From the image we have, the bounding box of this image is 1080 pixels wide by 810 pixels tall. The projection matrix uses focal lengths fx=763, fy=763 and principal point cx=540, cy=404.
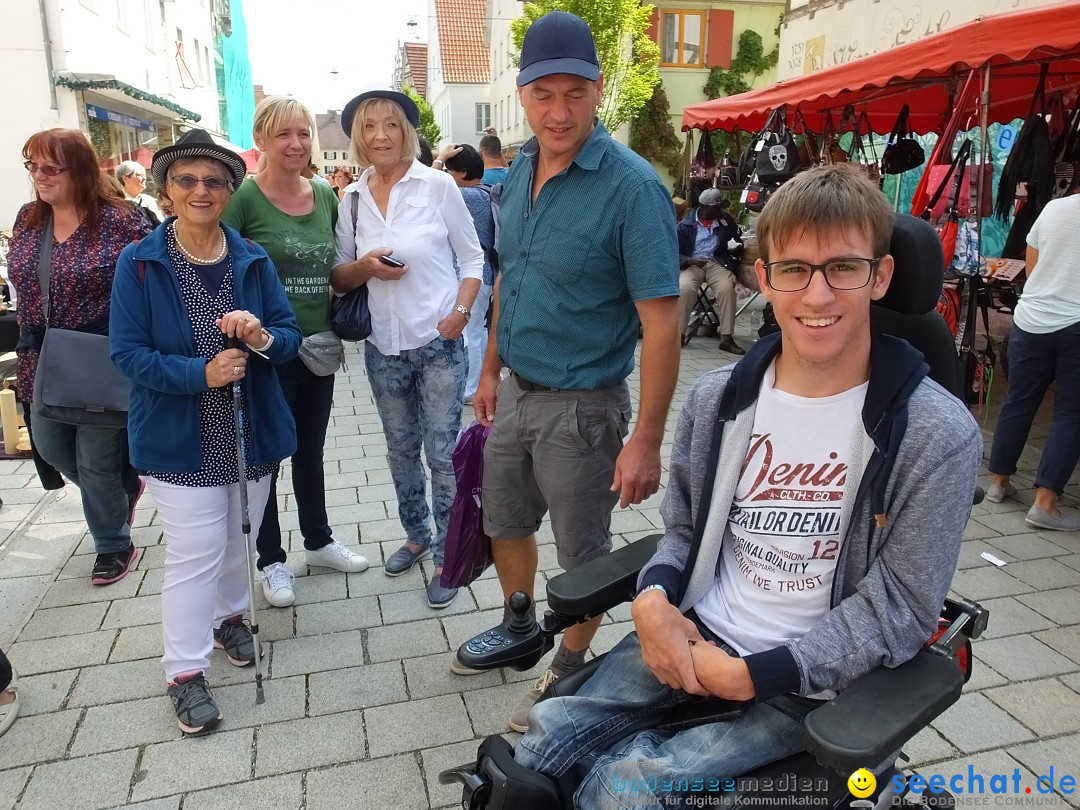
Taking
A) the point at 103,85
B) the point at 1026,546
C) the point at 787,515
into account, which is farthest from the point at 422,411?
the point at 103,85

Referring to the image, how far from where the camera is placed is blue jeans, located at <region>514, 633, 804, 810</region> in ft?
4.73

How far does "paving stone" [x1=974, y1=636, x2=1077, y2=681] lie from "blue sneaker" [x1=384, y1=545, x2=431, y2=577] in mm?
2395

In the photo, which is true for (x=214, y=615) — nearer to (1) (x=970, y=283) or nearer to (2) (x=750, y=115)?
(1) (x=970, y=283)

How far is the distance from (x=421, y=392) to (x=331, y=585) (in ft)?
3.29

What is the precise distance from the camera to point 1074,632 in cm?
310

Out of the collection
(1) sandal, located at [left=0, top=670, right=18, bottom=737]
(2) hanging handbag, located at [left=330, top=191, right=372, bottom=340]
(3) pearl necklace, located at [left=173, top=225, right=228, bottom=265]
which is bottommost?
(1) sandal, located at [left=0, top=670, right=18, bottom=737]

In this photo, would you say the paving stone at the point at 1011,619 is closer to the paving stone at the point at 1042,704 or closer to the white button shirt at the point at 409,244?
the paving stone at the point at 1042,704

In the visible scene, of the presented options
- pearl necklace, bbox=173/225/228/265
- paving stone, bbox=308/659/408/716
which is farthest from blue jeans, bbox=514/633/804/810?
pearl necklace, bbox=173/225/228/265

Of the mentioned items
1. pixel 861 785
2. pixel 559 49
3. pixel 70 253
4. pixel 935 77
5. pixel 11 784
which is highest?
pixel 935 77

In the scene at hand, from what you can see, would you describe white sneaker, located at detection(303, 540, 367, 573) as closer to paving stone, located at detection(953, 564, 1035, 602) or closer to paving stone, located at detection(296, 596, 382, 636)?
paving stone, located at detection(296, 596, 382, 636)

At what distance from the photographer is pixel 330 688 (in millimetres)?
2758

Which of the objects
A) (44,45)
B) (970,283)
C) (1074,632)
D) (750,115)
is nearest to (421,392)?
(1074,632)

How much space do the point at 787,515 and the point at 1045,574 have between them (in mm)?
2729

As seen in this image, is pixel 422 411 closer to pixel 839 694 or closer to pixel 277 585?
pixel 277 585
